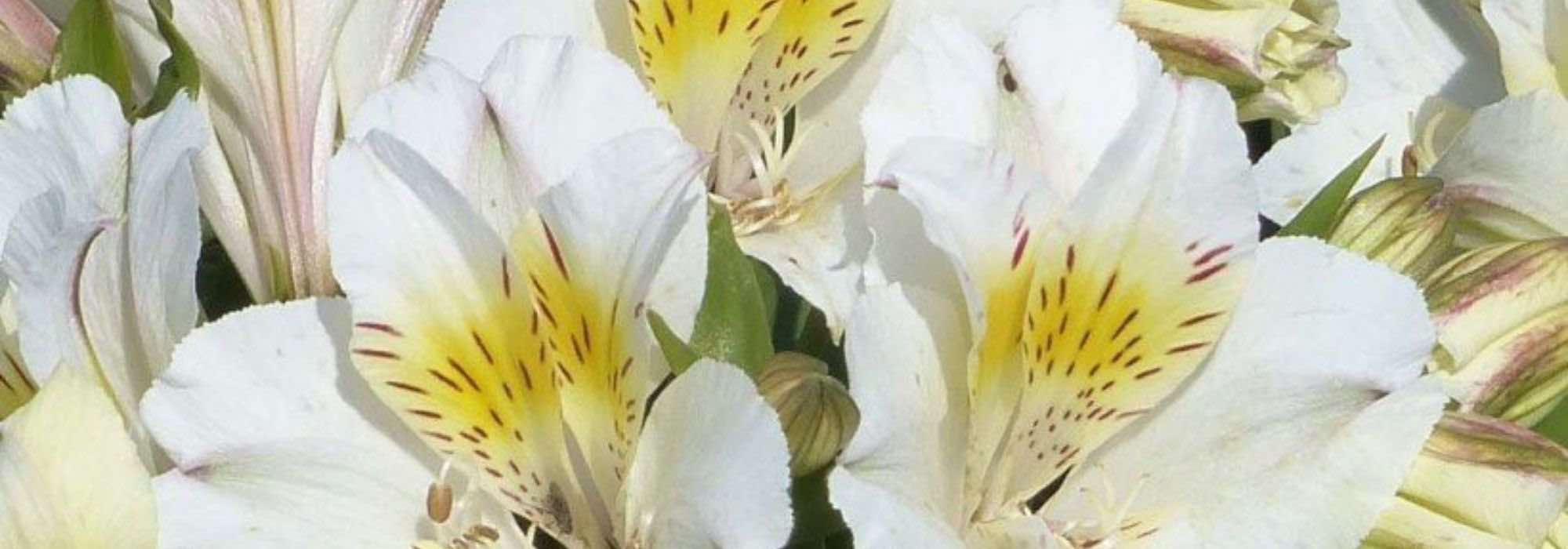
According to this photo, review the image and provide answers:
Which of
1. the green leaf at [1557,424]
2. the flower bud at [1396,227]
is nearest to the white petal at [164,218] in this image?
the flower bud at [1396,227]

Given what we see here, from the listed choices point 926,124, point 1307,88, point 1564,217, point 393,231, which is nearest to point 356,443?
point 393,231

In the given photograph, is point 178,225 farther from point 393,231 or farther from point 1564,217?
point 1564,217

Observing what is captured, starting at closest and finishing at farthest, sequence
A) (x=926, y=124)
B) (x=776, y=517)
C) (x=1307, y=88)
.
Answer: (x=776, y=517), (x=926, y=124), (x=1307, y=88)

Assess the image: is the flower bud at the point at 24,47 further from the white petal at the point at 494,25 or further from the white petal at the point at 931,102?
the white petal at the point at 931,102

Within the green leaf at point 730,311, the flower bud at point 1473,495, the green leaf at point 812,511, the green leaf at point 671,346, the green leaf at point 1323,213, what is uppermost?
the green leaf at point 671,346

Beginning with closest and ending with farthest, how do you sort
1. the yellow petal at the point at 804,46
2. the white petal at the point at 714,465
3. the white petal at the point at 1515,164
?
the white petal at the point at 714,465 < the yellow petal at the point at 804,46 < the white petal at the point at 1515,164

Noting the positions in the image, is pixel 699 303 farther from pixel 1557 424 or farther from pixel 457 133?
pixel 1557 424
